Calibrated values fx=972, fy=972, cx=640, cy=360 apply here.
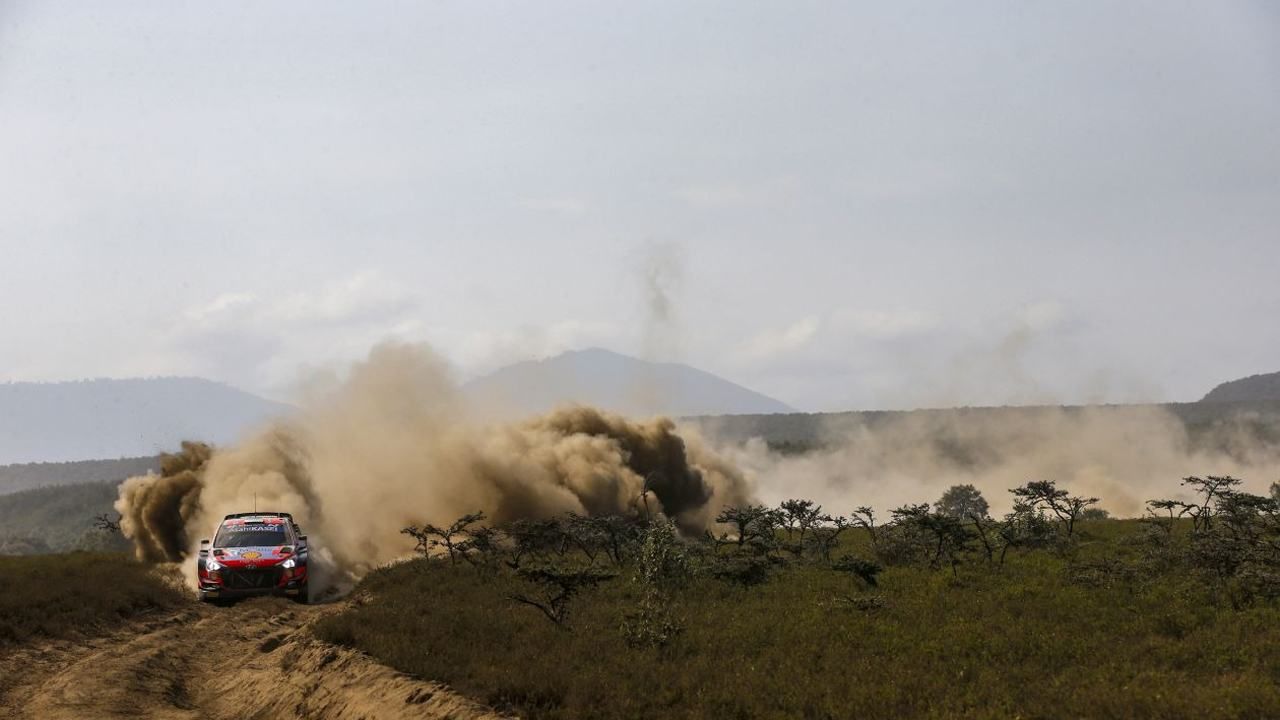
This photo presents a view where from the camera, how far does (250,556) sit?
26406 millimetres

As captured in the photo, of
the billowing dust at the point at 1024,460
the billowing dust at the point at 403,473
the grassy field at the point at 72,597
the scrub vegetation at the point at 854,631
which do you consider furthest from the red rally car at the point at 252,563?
the billowing dust at the point at 1024,460

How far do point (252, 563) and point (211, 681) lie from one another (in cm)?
801

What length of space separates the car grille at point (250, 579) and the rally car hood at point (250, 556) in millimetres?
186

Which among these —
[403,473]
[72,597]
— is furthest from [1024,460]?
[72,597]

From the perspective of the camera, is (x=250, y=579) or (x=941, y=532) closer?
(x=250, y=579)

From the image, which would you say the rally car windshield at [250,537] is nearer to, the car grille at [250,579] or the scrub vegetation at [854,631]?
the car grille at [250,579]

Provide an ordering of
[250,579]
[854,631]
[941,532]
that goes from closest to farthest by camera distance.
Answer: [854,631], [250,579], [941,532]

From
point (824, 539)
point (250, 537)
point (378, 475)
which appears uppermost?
point (378, 475)

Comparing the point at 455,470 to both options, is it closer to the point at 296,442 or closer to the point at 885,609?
the point at 296,442

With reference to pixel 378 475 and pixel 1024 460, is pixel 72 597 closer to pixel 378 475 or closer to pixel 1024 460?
pixel 378 475

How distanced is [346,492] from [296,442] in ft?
16.2

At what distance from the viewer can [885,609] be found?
19.9m

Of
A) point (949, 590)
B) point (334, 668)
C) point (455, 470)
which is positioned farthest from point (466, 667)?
point (455, 470)

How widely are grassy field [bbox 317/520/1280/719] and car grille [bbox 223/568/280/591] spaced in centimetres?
432
